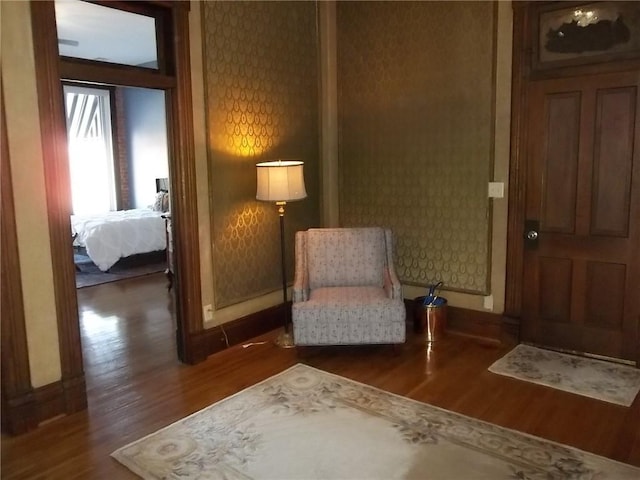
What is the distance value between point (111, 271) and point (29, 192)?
4.49 metres

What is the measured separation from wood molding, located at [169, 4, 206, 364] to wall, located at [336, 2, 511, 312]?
171 centimetres

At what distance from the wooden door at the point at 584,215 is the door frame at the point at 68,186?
2509 mm

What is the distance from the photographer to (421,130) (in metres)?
4.50

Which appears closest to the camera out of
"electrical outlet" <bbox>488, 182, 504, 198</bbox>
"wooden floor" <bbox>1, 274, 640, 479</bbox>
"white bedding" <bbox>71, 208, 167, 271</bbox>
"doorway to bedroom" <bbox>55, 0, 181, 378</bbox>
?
"wooden floor" <bbox>1, 274, 640, 479</bbox>

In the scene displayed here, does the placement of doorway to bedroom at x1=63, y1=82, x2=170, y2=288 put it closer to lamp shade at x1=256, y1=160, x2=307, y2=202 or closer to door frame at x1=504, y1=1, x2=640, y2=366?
lamp shade at x1=256, y1=160, x2=307, y2=202

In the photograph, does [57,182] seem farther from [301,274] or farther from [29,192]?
[301,274]

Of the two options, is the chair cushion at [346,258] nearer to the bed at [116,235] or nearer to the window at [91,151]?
the bed at [116,235]

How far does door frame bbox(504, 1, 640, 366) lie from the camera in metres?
3.81

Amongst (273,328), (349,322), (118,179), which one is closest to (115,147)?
(118,179)

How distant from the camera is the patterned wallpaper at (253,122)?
3.97m

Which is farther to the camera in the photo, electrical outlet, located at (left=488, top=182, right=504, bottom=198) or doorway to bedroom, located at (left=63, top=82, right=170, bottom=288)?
doorway to bedroom, located at (left=63, top=82, right=170, bottom=288)

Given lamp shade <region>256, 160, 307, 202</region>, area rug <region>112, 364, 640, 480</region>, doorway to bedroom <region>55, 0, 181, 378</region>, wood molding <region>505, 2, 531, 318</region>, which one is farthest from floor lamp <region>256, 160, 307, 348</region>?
wood molding <region>505, 2, 531, 318</region>

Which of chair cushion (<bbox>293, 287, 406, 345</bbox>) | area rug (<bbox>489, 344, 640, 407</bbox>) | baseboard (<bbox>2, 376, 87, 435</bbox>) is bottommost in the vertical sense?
area rug (<bbox>489, 344, 640, 407</bbox>)

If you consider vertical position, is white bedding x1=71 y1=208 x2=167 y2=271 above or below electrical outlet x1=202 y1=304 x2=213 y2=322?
above
